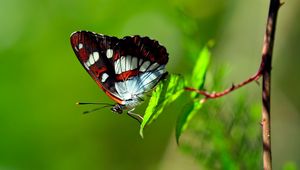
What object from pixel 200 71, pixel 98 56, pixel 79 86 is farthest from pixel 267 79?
pixel 79 86

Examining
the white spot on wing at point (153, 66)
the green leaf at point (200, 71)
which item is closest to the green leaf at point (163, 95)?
the green leaf at point (200, 71)

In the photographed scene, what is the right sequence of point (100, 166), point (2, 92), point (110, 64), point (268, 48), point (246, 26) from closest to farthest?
point (268, 48) → point (110, 64) → point (246, 26) → point (2, 92) → point (100, 166)

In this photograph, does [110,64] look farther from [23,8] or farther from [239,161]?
[23,8]

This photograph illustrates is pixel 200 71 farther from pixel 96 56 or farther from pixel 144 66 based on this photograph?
pixel 96 56

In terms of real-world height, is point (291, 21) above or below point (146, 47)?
above

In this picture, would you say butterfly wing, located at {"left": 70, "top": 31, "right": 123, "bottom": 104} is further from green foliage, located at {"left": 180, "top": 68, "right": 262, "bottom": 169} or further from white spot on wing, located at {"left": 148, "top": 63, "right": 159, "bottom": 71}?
green foliage, located at {"left": 180, "top": 68, "right": 262, "bottom": 169}

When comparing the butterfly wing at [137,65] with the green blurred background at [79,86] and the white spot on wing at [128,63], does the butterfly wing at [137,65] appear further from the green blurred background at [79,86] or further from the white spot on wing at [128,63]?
the green blurred background at [79,86]

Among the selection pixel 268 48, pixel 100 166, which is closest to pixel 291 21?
pixel 100 166
